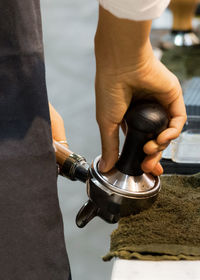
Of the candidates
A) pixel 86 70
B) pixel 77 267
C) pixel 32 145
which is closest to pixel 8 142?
pixel 32 145

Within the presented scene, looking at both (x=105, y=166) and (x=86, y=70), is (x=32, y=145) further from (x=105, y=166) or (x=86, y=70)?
(x=86, y=70)

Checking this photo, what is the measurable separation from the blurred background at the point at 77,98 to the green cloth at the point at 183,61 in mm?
418

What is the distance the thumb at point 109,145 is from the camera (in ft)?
2.37

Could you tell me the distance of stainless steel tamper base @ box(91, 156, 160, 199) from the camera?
0.74 meters

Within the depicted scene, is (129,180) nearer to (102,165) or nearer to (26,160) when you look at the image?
(102,165)

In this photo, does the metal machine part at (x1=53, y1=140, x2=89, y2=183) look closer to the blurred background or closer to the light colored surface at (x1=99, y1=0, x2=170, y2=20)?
the light colored surface at (x1=99, y1=0, x2=170, y2=20)

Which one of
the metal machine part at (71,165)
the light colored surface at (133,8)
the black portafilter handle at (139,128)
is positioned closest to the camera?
the light colored surface at (133,8)

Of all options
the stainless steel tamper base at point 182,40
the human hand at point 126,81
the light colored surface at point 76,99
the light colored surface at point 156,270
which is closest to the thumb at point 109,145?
the human hand at point 126,81

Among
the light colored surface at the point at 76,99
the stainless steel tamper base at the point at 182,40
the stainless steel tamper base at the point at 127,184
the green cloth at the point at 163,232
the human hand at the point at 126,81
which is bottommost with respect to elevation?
the light colored surface at the point at 76,99

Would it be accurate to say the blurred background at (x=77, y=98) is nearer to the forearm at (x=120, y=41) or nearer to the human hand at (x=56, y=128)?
the human hand at (x=56, y=128)

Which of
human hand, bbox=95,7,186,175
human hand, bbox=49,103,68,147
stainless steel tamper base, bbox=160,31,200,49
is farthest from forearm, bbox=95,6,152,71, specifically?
stainless steel tamper base, bbox=160,31,200,49

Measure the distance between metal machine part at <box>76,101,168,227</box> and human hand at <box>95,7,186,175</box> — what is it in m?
0.01

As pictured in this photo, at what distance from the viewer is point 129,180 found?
2.48 ft

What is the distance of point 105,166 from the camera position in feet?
2.49
